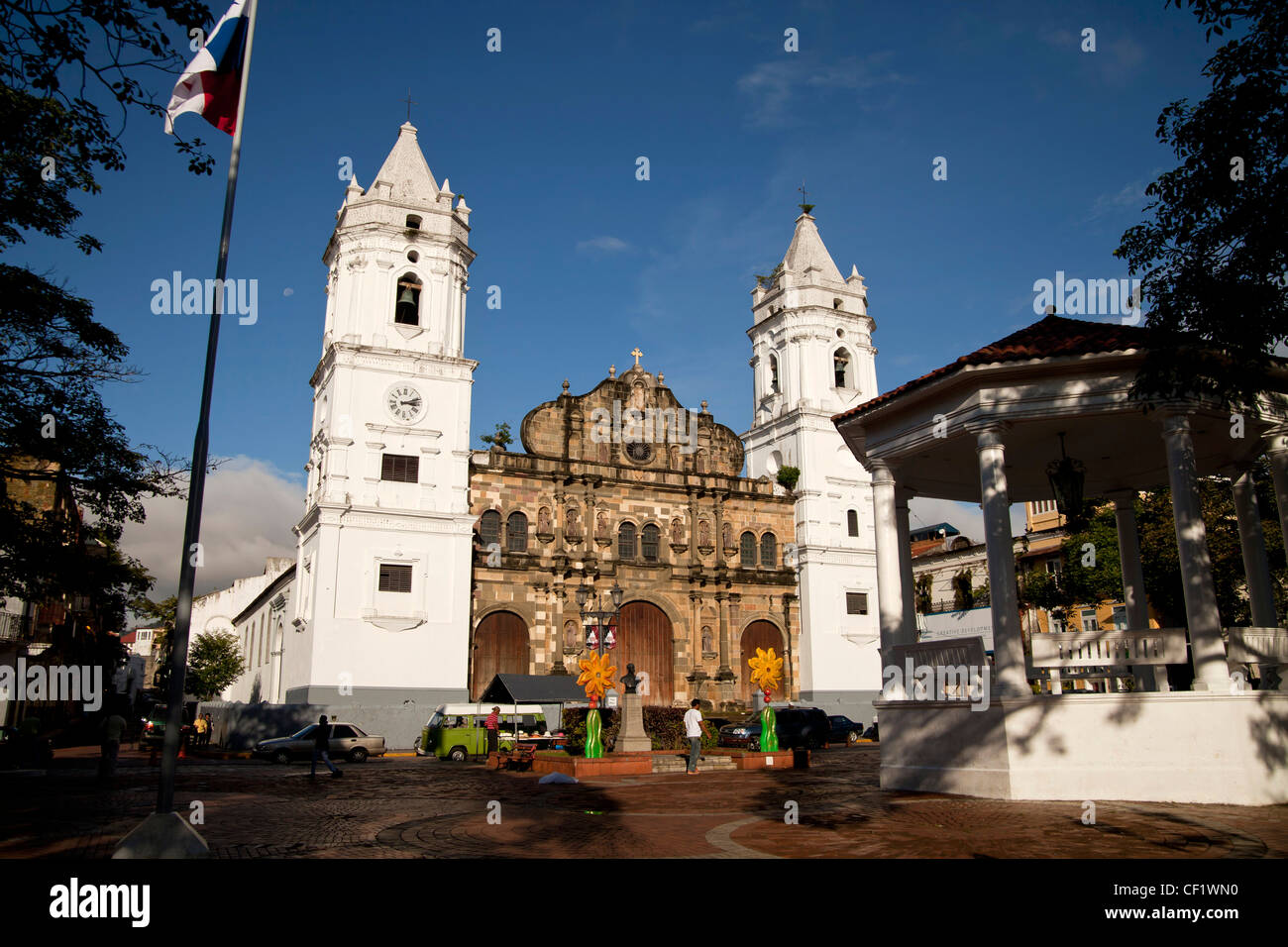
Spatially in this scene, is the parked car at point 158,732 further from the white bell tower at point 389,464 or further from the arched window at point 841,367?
the arched window at point 841,367

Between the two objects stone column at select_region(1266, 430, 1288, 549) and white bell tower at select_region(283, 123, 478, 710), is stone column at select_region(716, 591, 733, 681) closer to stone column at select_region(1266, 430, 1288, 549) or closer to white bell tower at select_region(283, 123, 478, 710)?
white bell tower at select_region(283, 123, 478, 710)

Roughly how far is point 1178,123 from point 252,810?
1558 centimetres

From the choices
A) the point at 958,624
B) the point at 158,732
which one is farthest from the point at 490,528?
the point at 958,624

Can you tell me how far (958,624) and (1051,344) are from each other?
122 feet

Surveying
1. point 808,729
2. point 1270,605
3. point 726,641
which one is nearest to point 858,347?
point 726,641

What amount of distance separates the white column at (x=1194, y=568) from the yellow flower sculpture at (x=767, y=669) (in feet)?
92.7

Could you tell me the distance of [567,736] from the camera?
29.1 m

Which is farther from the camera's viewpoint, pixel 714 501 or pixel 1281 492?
pixel 714 501

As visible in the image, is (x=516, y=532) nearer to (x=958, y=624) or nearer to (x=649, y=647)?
(x=649, y=647)

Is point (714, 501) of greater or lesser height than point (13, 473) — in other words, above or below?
above

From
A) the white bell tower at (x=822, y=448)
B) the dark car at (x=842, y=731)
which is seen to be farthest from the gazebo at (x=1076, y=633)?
the white bell tower at (x=822, y=448)

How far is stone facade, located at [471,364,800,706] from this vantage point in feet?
130

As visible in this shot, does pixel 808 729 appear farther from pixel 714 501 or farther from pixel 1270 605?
pixel 1270 605
